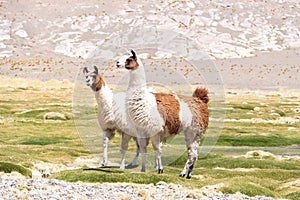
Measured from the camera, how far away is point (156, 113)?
847 inches

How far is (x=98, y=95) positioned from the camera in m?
24.3

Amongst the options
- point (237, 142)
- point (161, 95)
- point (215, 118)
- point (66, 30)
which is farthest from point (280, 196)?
point (66, 30)

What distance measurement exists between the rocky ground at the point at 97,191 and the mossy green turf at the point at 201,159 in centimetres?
91

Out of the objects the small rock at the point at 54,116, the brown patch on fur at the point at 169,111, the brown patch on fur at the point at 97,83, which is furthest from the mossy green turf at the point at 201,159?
the brown patch on fur at the point at 97,83

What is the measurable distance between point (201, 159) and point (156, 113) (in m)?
10.8

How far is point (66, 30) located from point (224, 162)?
99898mm

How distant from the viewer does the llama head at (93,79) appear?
23.9m

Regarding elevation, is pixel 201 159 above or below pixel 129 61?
below

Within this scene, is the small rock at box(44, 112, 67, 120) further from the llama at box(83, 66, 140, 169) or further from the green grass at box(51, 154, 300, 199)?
the llama at box(83, 66, 140, 169)

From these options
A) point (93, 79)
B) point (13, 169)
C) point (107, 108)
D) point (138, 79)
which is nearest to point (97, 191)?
point (138, 79)

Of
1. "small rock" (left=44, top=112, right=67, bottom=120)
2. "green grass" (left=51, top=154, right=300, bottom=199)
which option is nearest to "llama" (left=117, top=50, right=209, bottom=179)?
"green grass" (left=51, top=154, right=300, bottom=199)

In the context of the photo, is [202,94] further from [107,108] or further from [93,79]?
[93,79]

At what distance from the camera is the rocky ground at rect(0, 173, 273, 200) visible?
1755 centimetres

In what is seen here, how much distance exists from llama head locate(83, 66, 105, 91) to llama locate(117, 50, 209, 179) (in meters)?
2.52
